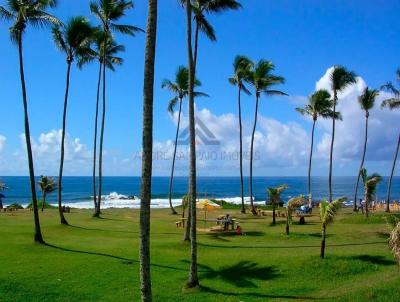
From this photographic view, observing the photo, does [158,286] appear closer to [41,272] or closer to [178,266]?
[178,266]

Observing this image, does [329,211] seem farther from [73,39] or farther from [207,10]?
[73,39]

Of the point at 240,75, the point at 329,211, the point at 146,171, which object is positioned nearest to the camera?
the point at 146,171

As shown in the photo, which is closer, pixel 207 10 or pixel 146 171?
pixel 146 171

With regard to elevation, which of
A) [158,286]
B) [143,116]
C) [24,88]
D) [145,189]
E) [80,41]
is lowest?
[158,286]

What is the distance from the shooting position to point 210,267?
21.1 metres

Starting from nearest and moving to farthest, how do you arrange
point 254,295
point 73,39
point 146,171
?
point 146,171, point 254,295, point 73,39

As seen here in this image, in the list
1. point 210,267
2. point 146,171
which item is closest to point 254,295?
point 210,267

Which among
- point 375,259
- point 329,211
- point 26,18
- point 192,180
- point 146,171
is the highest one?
point 26,18

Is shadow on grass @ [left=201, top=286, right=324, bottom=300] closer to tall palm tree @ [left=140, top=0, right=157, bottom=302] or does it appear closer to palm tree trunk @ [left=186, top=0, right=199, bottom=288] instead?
palm tree trunk @ [left=186, top=0, right=199, bottom=288]

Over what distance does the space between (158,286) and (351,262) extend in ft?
27.5

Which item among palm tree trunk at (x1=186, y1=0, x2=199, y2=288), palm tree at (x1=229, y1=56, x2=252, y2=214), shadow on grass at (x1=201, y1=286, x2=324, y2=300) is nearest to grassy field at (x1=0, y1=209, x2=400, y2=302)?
shadow on grass at (x1=201, y1=286, x2=324, y2=300)

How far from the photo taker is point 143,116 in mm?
11133

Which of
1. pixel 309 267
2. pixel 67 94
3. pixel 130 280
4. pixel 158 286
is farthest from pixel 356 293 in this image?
pixel 67 94

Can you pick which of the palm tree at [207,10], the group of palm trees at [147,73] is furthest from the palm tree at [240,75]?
the palm tree at [207,10]
